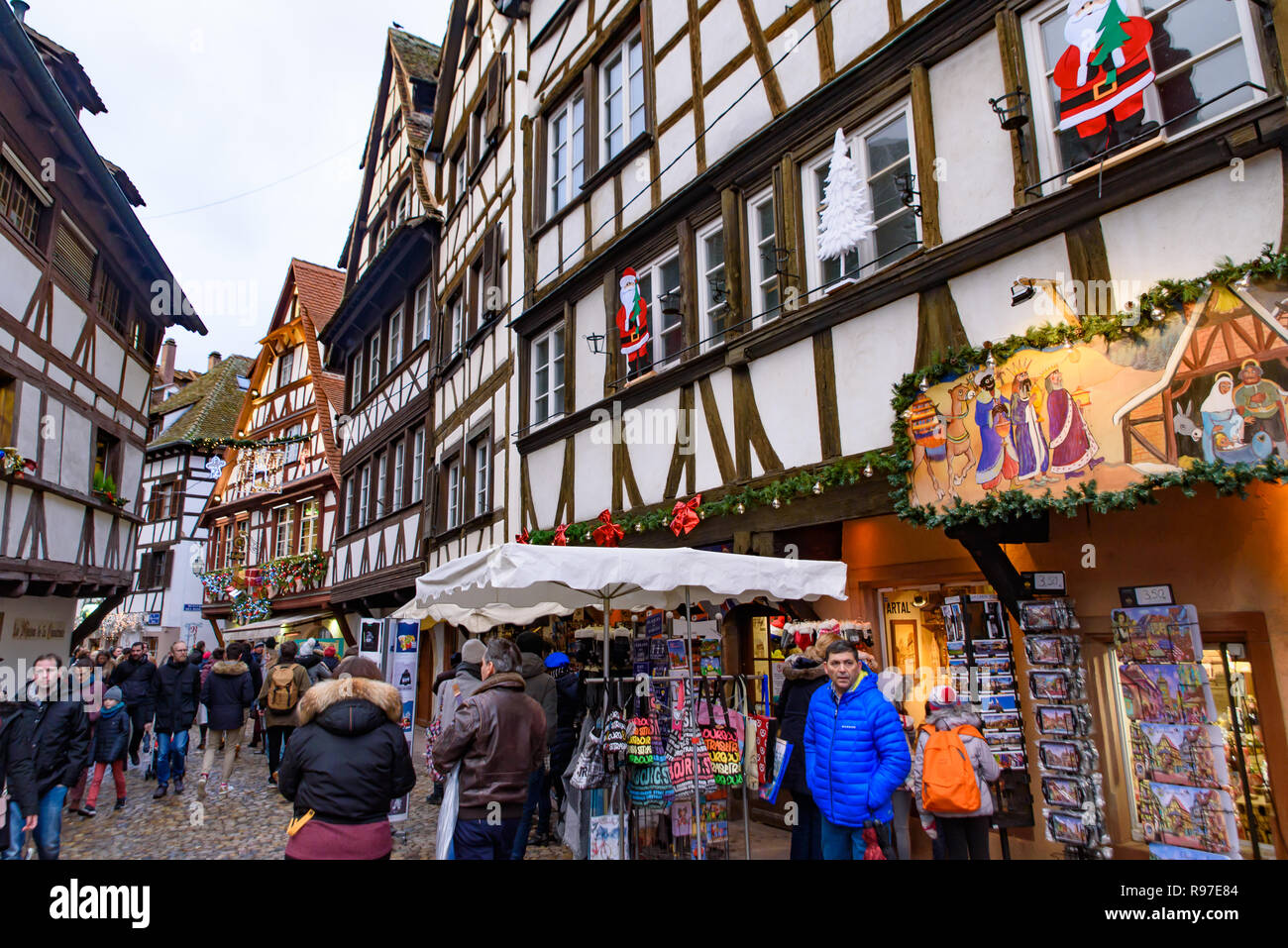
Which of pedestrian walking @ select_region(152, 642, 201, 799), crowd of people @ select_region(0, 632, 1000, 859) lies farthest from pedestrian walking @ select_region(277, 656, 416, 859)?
pedestrian walking @ select_region(152, 642, 201, 799)

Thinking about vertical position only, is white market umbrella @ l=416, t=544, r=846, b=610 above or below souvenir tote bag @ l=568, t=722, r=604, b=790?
above

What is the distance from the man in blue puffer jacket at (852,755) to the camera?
4500 millimetres

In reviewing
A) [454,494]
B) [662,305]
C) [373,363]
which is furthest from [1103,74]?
[373,363]

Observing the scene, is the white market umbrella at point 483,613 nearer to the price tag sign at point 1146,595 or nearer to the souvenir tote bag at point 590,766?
the souvenir tote bag at point 590,766

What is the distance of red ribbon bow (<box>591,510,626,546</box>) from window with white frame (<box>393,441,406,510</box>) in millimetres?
9420

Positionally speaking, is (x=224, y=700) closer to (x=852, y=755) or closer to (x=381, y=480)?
(x=852, y=755)

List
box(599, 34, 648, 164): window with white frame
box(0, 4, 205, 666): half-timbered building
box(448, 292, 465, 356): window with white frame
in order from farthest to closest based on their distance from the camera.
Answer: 1. box(448, 292, 465, 356): window with white frame
2. box(0, 4, 205, 666): half-timbered building
3. box(599, 34, 648, 164): window with white frame

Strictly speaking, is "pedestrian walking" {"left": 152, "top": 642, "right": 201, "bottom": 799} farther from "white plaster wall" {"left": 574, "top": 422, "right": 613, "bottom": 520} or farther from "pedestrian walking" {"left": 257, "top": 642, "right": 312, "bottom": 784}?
"white plaster wall" {"left": 574, "top": 422, "right": 613, "bottom": 520}

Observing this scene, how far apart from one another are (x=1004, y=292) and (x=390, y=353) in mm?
16043

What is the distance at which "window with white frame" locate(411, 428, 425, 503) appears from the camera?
1630 cm

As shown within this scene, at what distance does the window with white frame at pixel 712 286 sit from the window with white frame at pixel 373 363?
13231 mm
